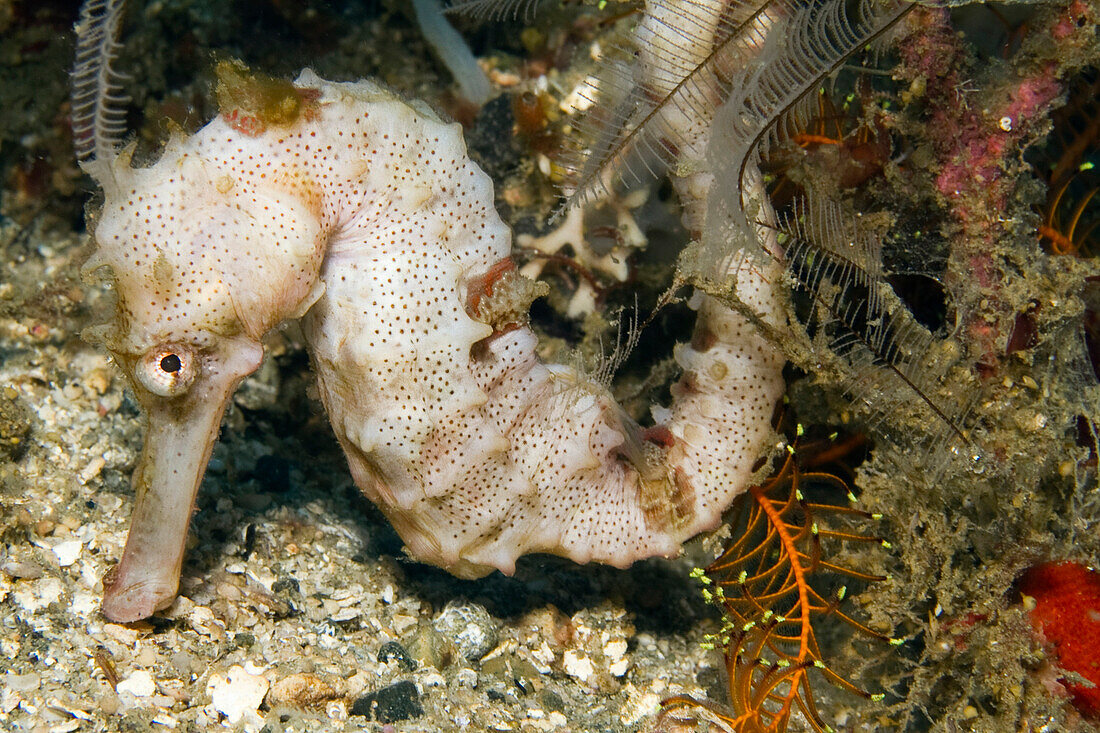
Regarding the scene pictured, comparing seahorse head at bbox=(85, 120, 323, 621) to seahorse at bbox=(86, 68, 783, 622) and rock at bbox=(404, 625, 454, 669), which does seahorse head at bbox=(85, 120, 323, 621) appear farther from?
rock at bbox=(404, 625, 454, 669)

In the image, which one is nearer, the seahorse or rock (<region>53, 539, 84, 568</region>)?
the seahorse

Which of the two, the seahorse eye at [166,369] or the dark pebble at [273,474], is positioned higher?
the seahorse eye at [166,369]

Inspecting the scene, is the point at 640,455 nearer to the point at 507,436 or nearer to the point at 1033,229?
the point at 507,436

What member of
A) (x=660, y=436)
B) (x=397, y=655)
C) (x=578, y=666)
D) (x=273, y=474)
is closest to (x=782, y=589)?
(x=660, y=436)

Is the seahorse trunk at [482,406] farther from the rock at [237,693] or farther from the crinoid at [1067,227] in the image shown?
the crinoid at [1067,227]

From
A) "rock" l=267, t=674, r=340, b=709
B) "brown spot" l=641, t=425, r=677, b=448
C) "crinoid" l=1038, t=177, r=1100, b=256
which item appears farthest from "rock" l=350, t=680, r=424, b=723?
"crinoid" l=1038, t=177, r=1100, b=256

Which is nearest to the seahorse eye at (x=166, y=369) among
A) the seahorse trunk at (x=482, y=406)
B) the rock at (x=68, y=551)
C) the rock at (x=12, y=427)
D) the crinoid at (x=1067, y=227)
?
the seahorse trunk at (x=482, y=406)

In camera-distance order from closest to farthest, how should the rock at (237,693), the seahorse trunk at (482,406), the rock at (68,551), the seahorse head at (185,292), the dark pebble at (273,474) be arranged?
the seahorse head at (185,292), the rock at (237,693), the seahorse trunk at (482,406), the rock at (68,551), the dark pebble at (273,474)
